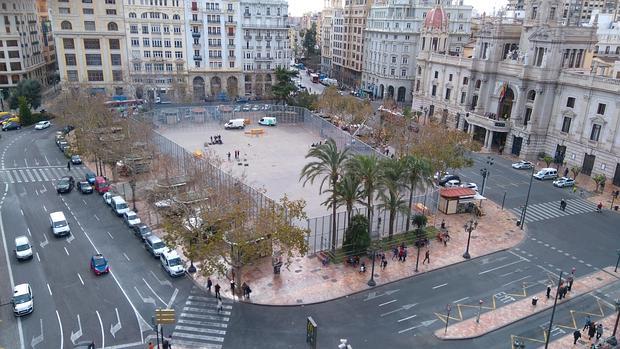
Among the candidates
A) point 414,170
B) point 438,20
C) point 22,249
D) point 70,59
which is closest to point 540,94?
point 438,20

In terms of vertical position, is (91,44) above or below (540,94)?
above

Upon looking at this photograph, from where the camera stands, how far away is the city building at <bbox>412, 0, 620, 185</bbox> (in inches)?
2842

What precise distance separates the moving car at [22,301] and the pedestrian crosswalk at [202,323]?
11514 mm

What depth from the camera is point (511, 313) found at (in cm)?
3888

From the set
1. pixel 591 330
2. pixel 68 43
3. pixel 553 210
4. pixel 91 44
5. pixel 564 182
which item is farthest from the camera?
pixel 91 44

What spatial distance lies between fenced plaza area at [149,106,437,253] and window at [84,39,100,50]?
28.9m

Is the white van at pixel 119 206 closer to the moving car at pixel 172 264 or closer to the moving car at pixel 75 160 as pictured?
the moving car at pixel 172 264

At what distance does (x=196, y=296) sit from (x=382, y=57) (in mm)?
99896

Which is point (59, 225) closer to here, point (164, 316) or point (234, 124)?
point (164, 316)

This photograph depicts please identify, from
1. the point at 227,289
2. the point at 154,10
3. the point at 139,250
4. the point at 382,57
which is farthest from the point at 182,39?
the point at 227,289

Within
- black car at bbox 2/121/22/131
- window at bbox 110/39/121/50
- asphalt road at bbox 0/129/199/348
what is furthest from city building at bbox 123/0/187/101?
asphalt road at bbox 0/129/199/348

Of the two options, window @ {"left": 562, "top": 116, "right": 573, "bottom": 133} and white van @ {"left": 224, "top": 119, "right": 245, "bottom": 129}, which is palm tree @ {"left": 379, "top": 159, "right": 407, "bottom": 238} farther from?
white van @ {"left": 224, "top": 119, "right": 245, "bottom": 129}

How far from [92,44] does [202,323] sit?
311 feet

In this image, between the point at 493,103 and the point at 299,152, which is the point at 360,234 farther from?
the point at 493,103
